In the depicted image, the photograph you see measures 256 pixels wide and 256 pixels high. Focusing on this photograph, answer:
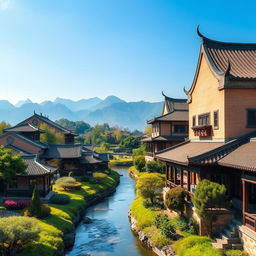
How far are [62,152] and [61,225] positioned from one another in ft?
95.4

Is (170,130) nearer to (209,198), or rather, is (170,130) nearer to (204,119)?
(204,119)

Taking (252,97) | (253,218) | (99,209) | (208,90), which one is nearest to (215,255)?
(253,218)

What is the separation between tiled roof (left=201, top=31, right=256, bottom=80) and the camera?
73.6 ft

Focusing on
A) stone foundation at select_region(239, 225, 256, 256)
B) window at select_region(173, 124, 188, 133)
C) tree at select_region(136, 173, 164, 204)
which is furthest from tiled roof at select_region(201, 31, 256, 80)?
window at select_region(173, 124, 188, 133)

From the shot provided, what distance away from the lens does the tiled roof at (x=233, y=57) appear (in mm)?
22422

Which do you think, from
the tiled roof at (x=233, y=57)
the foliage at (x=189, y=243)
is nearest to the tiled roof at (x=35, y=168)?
the foliage at (x=189, y=243)

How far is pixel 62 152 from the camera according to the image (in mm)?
51125

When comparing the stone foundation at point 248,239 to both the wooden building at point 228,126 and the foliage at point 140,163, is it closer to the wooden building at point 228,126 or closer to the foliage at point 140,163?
the wooden building at point 228,126

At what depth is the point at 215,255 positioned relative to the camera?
15.4 metres

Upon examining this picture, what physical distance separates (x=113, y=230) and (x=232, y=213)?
11.3m

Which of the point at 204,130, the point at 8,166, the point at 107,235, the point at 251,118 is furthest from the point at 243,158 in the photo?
the point at 8,166

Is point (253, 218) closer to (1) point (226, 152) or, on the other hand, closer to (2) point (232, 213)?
(2) point (232, 213)

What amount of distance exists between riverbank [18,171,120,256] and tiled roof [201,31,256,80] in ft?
55.7

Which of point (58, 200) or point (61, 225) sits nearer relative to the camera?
point (61, 225)
